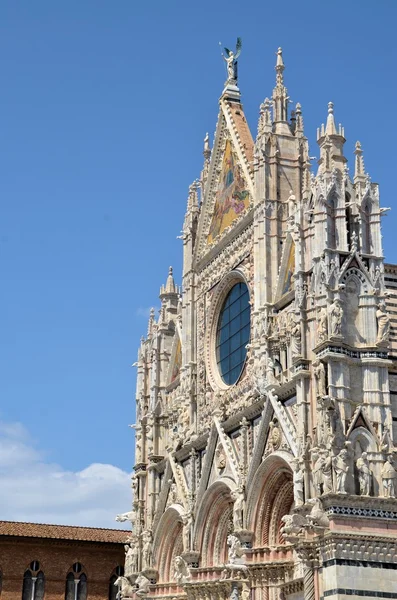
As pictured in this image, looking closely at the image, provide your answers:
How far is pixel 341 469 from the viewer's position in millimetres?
21031

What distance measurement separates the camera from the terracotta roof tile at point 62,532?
39562mm

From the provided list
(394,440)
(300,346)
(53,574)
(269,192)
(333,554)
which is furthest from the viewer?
(53,574)

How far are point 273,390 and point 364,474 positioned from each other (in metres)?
4.17

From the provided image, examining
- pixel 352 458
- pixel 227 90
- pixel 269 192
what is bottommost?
pixel 352 458

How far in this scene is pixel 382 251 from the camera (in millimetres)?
23859

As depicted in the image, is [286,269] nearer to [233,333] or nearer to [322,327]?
[233,333]

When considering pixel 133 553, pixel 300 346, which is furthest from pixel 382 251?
pixel 133 553

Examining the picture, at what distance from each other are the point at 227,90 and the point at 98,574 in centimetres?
1905

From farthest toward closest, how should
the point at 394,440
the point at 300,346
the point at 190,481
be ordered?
the point at 190,481, the point at 300,346, the point at 394,440

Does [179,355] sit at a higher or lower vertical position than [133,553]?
higher

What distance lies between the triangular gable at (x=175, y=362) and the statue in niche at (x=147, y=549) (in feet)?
15.9

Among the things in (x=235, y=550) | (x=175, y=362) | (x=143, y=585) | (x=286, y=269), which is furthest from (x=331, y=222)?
(x=143, y=585)

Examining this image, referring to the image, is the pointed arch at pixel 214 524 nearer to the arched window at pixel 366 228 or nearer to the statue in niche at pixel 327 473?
the statue in niche at pixel 327 473

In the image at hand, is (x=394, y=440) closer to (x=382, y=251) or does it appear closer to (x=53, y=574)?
(x=382, y=251)
